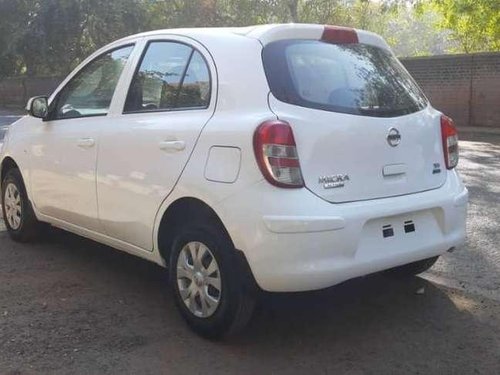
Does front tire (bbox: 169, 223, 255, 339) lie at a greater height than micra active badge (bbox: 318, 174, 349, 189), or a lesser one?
lesser

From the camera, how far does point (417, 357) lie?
3549 millimetres

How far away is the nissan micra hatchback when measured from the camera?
133 inches

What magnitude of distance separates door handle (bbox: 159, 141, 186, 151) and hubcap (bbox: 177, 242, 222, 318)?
1.86 feet

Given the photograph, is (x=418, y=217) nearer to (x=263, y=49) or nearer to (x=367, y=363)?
(x=367, y=363)

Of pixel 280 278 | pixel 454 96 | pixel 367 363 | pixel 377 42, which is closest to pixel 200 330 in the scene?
pixel 280 278

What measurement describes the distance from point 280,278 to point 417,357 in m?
0.90

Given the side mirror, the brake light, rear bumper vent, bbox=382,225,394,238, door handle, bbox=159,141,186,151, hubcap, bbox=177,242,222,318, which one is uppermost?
the brake light

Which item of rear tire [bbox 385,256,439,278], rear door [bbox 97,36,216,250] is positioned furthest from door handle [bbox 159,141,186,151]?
rear tire [bbox 385,256,439,278]

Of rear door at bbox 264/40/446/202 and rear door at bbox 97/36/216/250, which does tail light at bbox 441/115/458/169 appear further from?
rear door at bbox 97/36/216/250

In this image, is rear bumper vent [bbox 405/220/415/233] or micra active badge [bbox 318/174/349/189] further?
rear bumper vent [bbox 405/220/415/233]

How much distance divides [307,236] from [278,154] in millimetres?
449

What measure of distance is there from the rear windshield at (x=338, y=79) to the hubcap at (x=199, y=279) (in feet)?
3.29

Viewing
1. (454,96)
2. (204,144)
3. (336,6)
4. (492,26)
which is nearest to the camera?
(204,144)

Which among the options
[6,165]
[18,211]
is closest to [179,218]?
[18,211]
